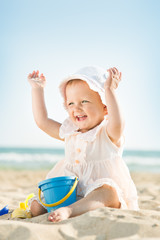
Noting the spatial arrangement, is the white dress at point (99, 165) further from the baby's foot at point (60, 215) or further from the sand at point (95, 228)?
the sand at point (95, 228)

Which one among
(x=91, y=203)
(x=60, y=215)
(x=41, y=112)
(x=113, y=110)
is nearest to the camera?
(x=60, y=215)

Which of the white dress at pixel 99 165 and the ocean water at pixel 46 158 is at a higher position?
the white dress at pixel 99 165

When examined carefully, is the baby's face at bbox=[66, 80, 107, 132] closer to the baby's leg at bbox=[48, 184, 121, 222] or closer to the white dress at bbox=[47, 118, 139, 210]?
the white dress at bbox=[47, 118, 139, 210]

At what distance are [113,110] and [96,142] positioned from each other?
1.11 ft

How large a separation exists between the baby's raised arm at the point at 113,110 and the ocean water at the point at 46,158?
1285 centimetres

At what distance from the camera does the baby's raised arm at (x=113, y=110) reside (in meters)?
2.33

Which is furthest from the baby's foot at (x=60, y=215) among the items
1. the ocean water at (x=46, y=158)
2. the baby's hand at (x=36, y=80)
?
the ocean water at (x=46, y=158)

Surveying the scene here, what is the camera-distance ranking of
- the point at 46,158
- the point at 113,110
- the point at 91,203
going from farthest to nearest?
the point at 46,158 → the point at 113,110 → the point at 91,203

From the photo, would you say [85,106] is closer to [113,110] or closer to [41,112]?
[113,110]

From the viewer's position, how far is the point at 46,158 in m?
17.9

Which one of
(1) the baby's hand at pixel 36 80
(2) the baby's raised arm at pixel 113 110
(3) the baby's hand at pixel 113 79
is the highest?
(1) the baby's hand at pixel 36 80

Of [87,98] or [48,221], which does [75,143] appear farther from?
[48,221]

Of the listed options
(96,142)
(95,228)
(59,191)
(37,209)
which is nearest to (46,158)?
(37,209)

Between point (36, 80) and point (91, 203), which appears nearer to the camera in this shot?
point (91, 203)
